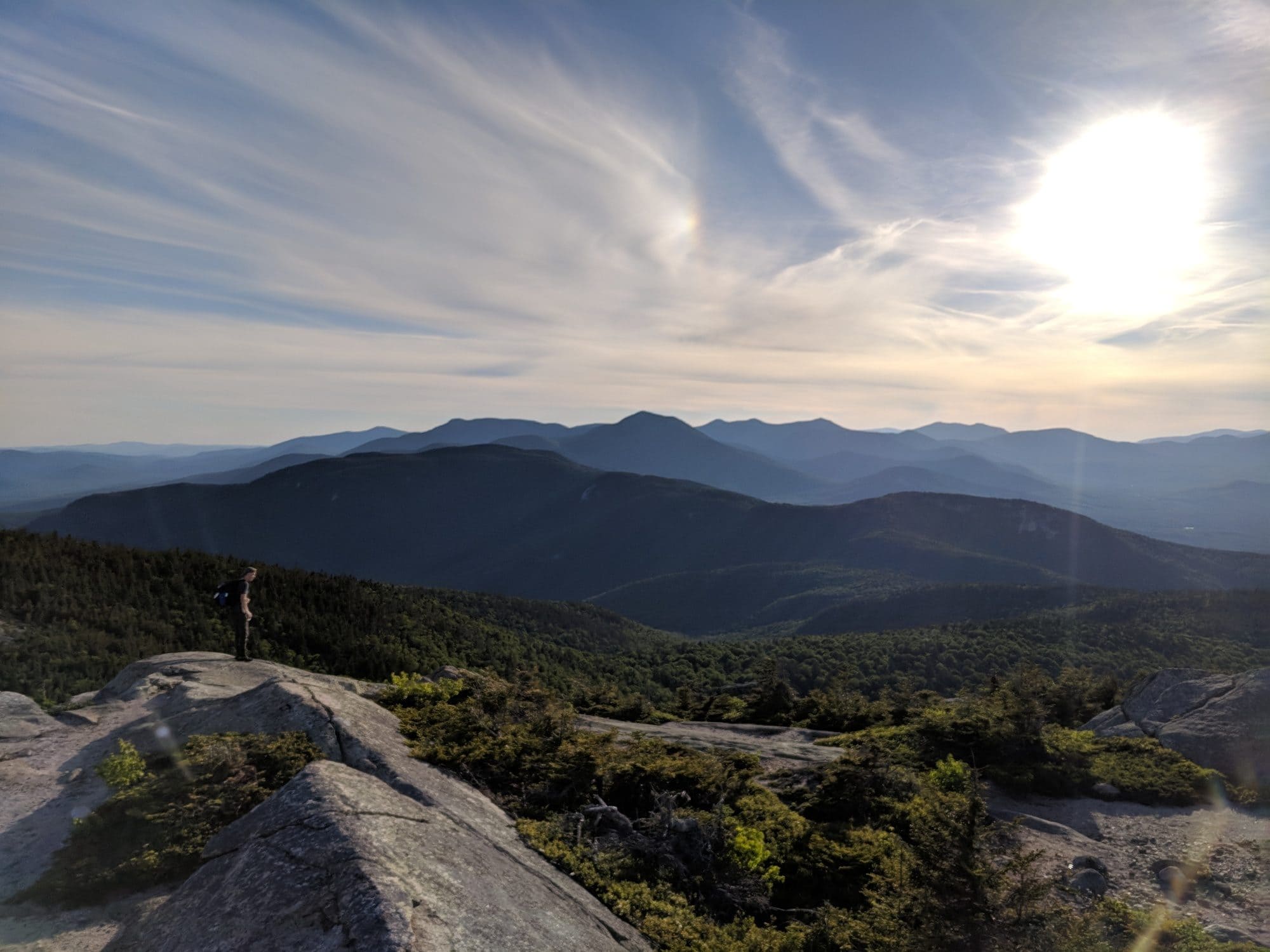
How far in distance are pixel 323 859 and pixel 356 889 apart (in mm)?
688

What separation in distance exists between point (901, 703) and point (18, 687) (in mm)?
30633

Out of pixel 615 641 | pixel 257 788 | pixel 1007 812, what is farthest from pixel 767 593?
pixel 257 788

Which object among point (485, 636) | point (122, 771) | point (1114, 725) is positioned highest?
point (122, 771)

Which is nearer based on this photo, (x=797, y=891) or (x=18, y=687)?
(x=797, y=891)

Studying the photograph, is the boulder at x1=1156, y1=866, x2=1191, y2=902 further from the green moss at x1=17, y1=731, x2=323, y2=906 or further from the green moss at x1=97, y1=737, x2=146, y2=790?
the green moss at x1=97, y1=737, x2=146, y2=790

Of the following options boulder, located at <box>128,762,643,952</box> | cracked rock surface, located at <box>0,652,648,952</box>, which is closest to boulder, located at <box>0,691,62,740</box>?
cracked rock surface, located at <box>0,652,648,952</box>

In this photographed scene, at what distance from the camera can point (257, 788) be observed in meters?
7.04

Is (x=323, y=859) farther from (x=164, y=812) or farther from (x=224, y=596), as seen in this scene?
(x=224, y=596)

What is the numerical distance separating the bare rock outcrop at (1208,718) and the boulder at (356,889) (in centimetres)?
1942

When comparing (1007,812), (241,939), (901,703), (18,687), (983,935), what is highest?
(241,939)

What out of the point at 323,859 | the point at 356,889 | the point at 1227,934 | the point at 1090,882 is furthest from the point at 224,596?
the point at 1227,934

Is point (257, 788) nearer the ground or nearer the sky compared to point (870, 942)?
nearer the sky

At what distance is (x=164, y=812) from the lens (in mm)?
6676

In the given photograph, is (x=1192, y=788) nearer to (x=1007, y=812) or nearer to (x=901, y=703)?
(x=1007, y=812)
